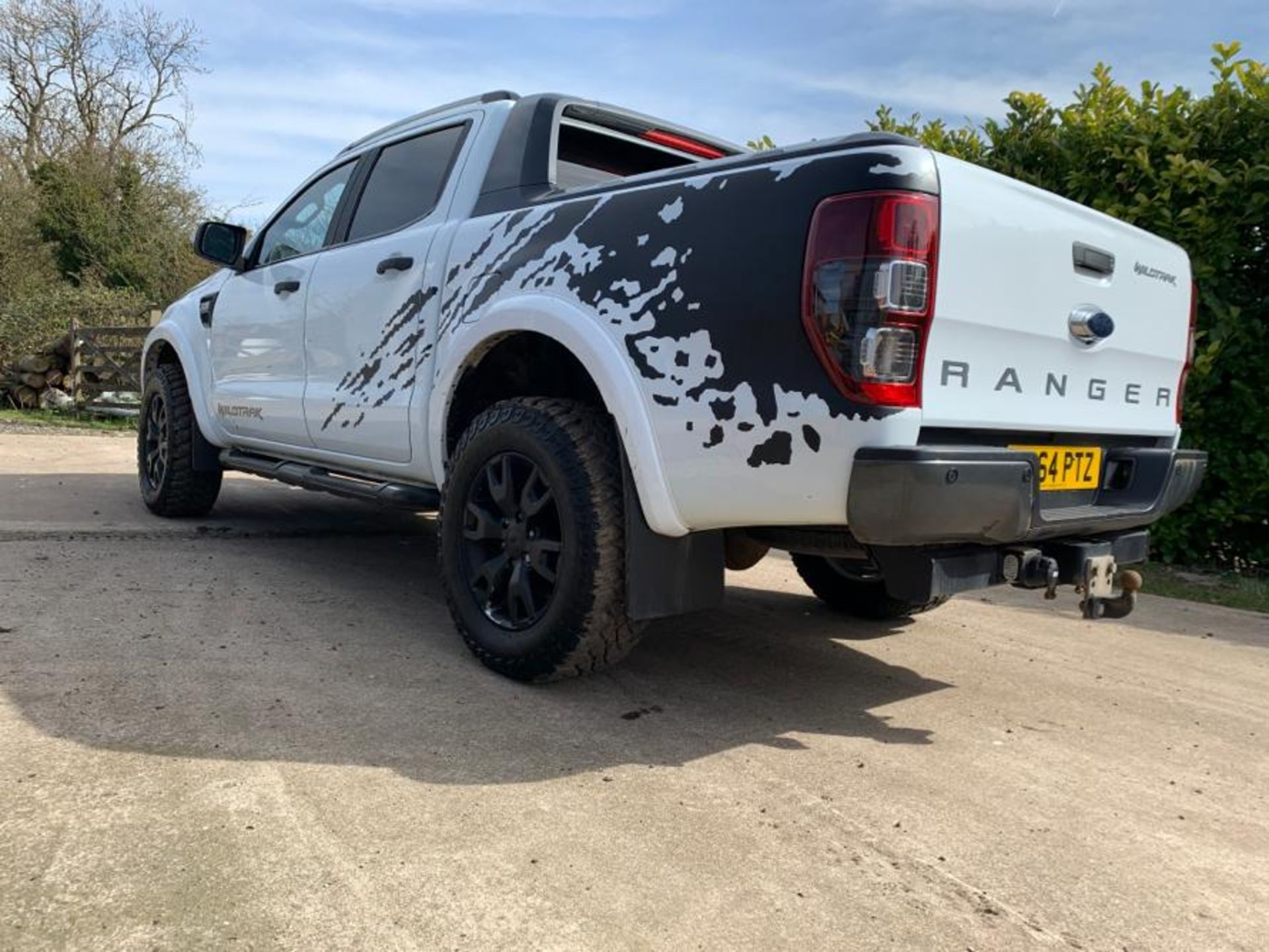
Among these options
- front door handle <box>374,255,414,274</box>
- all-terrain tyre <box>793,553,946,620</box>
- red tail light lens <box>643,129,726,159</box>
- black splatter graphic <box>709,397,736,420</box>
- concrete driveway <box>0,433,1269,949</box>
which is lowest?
concrete driveway <box>0,433,1269,949</box>

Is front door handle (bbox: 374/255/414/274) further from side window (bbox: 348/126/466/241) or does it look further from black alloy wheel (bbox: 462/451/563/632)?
black alloy wheel (bbox: 462/451/563/632)

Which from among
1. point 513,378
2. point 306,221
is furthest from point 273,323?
point 513,378

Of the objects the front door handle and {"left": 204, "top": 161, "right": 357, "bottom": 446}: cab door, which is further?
{"left": 204, "top": 161, "right": 357, "bottom": 446}: cab door

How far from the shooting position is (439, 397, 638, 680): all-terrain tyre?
2799 mm

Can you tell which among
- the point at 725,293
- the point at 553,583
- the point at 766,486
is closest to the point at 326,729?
the point at 553,583

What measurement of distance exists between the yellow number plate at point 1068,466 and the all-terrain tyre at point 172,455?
461 centimetres

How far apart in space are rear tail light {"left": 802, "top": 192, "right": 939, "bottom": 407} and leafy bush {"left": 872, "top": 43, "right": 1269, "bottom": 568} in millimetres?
3925

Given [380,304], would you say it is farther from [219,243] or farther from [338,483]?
[219,243]

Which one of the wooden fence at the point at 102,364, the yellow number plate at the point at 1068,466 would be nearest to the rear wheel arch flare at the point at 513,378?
the yellow number plate at the point at 1068,466

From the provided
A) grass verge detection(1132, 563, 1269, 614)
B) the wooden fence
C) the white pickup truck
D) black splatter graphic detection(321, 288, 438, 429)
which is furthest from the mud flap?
the wooden fence

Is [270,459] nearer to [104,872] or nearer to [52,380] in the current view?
[104,872]

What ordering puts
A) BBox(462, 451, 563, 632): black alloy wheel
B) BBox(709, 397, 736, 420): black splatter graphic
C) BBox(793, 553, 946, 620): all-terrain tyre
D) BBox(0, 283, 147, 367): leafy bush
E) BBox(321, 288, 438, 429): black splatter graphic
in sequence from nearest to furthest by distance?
1. BBox(709, 397, 736, 420): black splatter graphic
2. BBox(462, 451, 563, 632): black alloy wheel
3. BBox(321, 288, 438, 429): black splatter graphic
4. BBox(793, 553, 946, 620): all-terrain tyre
5. BBox(0, 283, 147, 367): leafy bush

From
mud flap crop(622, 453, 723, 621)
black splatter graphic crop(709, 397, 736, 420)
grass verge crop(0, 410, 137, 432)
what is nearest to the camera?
black splatter graphic crop(709, 397, 736, 420)

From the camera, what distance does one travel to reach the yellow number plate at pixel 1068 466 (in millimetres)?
2668
